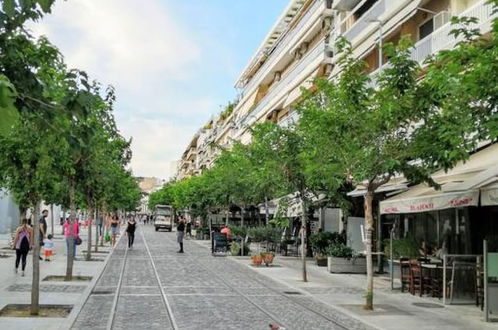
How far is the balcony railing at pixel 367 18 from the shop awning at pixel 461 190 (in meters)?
13.4

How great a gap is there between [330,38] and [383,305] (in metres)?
26.3

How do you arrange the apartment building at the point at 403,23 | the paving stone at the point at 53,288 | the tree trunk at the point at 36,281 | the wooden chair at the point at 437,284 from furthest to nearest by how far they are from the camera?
the apartment building at the point at 403,23 → the wooden chair at the point at 437,284 → the paving stone at the point at 53,288 → the tree trunk at the point at 36,281

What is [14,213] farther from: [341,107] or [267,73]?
[341,107]

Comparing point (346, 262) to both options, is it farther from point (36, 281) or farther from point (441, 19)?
point (36, 281)

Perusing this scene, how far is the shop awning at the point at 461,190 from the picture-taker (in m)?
13.9

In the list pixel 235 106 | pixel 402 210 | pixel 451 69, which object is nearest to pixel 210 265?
pixel 402 210

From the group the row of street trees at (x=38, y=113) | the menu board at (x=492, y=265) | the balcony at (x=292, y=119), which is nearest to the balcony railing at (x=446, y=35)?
the balcony at (x=292, y=119)

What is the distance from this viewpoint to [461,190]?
1453 centimetres

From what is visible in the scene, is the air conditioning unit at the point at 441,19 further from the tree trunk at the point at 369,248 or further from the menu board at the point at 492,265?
the menu board at the point at 492,265

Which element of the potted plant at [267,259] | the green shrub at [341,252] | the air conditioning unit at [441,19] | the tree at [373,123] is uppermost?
the air conditioning unit at [441,19]

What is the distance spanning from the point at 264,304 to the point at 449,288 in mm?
4672

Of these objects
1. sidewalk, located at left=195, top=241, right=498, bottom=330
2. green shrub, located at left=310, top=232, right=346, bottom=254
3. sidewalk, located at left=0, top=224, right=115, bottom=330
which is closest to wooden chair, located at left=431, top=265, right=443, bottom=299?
sidewalk, located at left=195, top=241, right=498, bottom=330

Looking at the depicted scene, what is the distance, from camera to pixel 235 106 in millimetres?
87250

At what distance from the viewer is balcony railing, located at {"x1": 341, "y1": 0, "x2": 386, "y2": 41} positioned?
3080 centimetres
